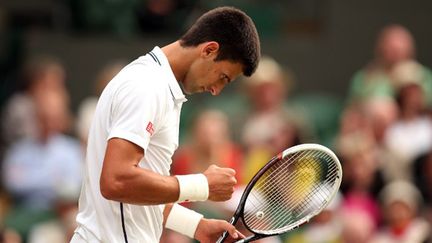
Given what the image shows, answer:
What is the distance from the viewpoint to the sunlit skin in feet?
15.9

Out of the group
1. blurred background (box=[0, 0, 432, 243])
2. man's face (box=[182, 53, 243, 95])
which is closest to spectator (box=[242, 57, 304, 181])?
blurred background (box=[0, 0, 432, 243])

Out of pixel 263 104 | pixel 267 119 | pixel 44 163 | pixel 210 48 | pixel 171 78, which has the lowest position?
pixel 44 163

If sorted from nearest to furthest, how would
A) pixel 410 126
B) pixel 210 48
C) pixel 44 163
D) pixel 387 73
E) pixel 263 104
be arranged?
pixel 210 48 < pixel 44 163 < pixel 410 126 < pixel 263 104 < pixel 387 73

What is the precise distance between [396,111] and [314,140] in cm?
72

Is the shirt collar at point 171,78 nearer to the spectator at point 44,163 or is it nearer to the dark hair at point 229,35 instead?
the dark hair at point 229,35

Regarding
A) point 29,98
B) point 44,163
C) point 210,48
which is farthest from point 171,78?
point 29,98

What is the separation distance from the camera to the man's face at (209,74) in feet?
15.9

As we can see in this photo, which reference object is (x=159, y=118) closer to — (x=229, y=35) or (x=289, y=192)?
(x=229, y=35)

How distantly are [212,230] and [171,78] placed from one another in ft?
2.54

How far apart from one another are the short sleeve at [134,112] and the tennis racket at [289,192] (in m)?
0.67

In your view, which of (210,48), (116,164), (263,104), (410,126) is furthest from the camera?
(263,104)

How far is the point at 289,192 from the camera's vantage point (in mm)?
5309

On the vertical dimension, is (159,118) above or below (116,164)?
above

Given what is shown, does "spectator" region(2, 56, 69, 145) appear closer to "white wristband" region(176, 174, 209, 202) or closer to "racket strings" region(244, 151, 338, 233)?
"racket strings" region(244, 151, 338, 233)
